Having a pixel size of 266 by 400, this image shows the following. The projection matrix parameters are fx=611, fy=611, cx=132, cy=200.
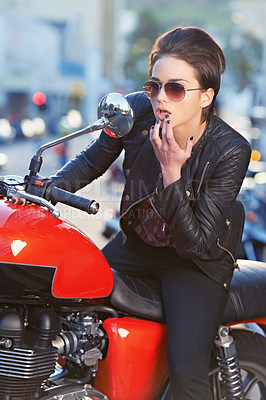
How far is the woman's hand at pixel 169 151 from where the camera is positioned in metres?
2.40

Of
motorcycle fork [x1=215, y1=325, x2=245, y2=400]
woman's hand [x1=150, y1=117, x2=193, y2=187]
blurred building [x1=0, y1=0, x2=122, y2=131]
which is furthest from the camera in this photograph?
blurred building [x1=0, y1=0, x2=122, y2=131]

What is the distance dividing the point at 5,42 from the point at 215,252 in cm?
6237

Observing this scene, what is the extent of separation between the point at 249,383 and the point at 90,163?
4.36 feet

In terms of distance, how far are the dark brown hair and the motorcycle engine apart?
1159 mm

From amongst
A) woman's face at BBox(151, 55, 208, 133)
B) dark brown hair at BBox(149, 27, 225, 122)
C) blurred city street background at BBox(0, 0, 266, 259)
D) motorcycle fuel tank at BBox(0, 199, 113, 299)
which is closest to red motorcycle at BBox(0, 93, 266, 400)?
motorcycle fuel tank at BBox(0, 199, 113, 299)

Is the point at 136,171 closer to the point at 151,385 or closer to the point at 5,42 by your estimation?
the point at 151,385

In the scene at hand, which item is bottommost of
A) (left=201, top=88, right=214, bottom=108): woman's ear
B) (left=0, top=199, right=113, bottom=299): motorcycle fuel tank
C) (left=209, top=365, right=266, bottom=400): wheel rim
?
(left=209, top=365, right=266, bottom=400): wheel rim

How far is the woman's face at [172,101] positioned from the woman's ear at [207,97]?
0.03m

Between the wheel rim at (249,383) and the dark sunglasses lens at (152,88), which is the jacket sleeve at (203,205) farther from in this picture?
the wheel rim at (249,383)

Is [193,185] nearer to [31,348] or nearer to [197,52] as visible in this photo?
[197,52]

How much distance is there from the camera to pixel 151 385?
268cm

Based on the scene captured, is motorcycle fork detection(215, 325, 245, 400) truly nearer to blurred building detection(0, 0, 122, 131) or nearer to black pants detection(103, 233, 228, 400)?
black pants detection(103, 233, 228, 400)

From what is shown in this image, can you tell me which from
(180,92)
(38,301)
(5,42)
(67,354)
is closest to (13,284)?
(38,301)

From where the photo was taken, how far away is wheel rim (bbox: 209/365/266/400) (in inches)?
113
